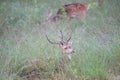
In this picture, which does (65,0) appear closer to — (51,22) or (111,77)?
(51,22)

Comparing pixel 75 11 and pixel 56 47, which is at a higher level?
pixel 56 47

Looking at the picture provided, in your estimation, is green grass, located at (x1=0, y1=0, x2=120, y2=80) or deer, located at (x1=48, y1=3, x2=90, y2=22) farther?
deer, located at (x1=48, y1=3, x2=90, y2=22)

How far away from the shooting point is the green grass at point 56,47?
4.65 m

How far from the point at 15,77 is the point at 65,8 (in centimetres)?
257

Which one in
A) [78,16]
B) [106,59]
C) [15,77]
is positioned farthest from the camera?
[78,16]

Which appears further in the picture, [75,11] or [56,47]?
[75,11]

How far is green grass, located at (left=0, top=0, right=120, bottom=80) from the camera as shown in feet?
Result: 15.3

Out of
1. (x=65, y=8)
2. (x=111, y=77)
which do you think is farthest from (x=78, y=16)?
(x=111, y=77)

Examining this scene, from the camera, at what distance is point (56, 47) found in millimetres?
5105

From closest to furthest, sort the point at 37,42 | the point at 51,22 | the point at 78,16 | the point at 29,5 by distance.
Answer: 1. the point at 37,42
2. the point at 51,22
3. the point at 78,16
4. the point at 29,5

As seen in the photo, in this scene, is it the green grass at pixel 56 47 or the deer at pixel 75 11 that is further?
the deer at pixel 75 11

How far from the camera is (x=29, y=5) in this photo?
7.91 m

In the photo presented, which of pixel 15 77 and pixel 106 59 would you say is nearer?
pixel 15 77

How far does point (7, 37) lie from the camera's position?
5.78 m
